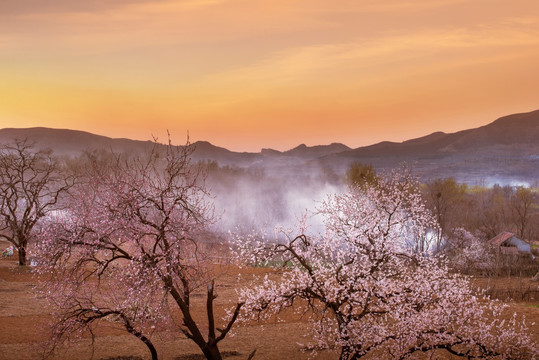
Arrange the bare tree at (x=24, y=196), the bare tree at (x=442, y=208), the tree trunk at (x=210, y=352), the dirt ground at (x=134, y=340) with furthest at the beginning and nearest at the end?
1. the bare tree at (x=442, y=208)
2. the bare tree at (x=24, y=196)
3. the dirt ground at (x=134, y=340)
4. the tree trunk at (x=210, y=352)

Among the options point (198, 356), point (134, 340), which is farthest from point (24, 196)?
point (198, 356)

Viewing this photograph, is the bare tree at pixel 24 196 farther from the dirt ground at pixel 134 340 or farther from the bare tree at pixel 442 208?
the bare tree at pixel 442 208

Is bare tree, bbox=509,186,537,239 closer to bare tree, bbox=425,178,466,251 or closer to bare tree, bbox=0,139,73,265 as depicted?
bare tree, bbox=425,178,466,251

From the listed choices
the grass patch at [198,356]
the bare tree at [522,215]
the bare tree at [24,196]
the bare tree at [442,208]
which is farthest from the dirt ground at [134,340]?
the bare tree at [522,215]

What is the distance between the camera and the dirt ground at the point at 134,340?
68.2 ft

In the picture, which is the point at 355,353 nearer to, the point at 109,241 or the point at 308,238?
the point at 308,238

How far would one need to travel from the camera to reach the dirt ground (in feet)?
68.2

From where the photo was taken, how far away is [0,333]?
23281 millimetres

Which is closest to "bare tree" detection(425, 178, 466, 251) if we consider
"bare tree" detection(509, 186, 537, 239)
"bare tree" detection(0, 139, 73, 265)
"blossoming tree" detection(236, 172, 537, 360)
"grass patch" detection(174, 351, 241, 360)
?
"bare tree" detection(509, 186, 537, 239)

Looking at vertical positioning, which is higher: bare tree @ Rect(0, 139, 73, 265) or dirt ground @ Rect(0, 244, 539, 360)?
bare tree @ Rect(0, 139, 73, 265)

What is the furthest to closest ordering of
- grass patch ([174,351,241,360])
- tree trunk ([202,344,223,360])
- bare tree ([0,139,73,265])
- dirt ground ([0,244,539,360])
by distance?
bare tree ([0,139,73,265]), dirt ground ([0,244,539,360]), grass patch ([174,351,241,360]), tree trunk ([202,344,223,360])

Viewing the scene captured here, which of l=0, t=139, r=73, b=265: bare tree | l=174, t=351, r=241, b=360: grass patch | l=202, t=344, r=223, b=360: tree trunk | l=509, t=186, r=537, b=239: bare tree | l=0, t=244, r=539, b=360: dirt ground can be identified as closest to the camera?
l=202, t=344, r=223, b=360: tree trunk

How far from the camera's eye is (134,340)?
2305 cm

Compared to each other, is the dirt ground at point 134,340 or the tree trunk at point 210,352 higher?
the tree trunk at point 210,352
